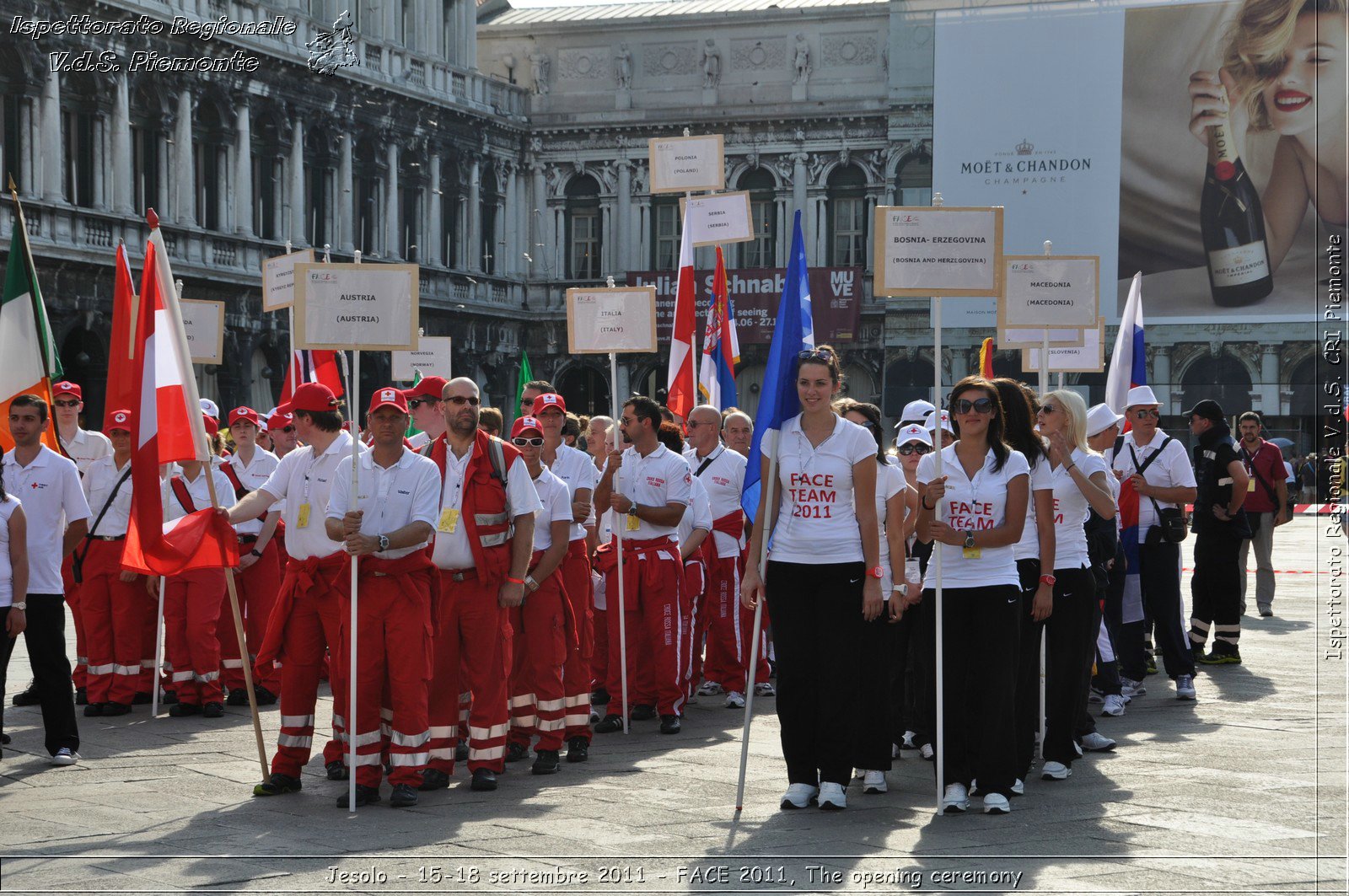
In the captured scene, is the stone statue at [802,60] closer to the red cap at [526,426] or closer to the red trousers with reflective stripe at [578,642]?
the red trousers with reflective stripe at [578,642]

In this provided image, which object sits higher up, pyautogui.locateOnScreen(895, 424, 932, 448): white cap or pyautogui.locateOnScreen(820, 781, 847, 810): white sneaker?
pyautogui.locateOnScreen(895, 424, 932, 448): white cap

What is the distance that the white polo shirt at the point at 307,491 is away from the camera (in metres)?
7.21

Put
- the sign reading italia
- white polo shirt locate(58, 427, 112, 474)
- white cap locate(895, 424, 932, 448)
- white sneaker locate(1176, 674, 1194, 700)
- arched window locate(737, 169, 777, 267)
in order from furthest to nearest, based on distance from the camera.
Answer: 1. arched window locate(737, 169, 777, 267)
2. the sign reading italia
3. white polo shirt locate(58, 427, 112, 474)
4. white sneaker locate(1176, 674, 1194, 700)
5. white cap locate(895, 424, 932, 448)

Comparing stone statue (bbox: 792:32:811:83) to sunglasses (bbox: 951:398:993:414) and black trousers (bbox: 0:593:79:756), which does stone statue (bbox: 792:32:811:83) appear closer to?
black trousers (bbox: 0:593:79:756)

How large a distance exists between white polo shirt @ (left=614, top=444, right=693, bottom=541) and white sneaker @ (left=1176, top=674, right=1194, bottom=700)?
299 cm

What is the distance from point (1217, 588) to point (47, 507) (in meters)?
7.17

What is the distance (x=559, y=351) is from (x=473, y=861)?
36.8m

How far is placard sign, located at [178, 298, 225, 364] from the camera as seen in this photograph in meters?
13.0

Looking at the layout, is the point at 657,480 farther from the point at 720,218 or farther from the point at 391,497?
the point at 720,218

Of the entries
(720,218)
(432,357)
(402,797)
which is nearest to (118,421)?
(402,797)

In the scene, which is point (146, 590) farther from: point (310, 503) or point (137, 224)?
point (137, 224)

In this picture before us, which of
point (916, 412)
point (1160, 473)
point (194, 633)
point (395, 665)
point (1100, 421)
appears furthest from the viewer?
point (1160, 473)

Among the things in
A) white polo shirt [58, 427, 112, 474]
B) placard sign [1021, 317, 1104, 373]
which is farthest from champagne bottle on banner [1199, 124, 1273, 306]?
white polo shirt [58, 427, 112, 474]

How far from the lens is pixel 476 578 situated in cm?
721
